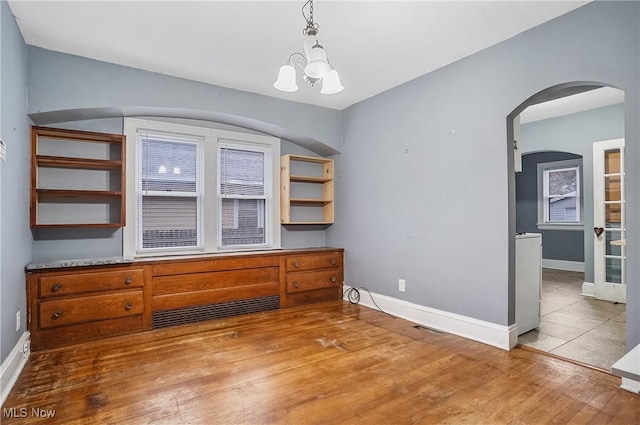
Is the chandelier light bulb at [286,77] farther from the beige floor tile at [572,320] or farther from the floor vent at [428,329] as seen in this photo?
the beige floor tile at [572,320]

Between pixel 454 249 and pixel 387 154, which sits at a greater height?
pixel 387 154

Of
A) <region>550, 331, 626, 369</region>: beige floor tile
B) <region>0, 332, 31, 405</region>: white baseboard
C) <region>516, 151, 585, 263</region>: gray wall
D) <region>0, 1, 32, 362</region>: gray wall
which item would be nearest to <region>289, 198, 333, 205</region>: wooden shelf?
<region>0, 1, 32, 362</region>: gray wall

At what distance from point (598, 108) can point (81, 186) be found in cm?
676

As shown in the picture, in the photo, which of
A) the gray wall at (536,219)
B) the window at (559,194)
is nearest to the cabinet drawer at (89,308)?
the gray wall at (536,219)

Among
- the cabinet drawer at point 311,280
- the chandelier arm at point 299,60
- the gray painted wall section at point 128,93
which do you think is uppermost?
the chandelier arm at point 299,60

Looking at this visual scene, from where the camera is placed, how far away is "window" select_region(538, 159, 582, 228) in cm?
727

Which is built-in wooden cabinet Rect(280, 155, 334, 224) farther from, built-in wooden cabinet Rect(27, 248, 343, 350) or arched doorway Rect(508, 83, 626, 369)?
arched doorway Rect(508, 83, 626, 369)

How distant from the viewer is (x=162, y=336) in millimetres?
3158

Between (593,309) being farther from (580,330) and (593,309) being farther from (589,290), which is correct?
(580,330)

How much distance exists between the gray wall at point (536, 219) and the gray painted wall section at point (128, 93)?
231 inches

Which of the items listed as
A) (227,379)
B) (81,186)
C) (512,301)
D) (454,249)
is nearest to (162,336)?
(227,379)

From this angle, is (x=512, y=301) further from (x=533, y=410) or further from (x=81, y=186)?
(x=81, y=186)

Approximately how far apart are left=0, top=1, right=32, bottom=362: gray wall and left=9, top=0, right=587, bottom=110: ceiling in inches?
11.2

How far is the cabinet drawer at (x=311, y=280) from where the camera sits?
13.7 ft
